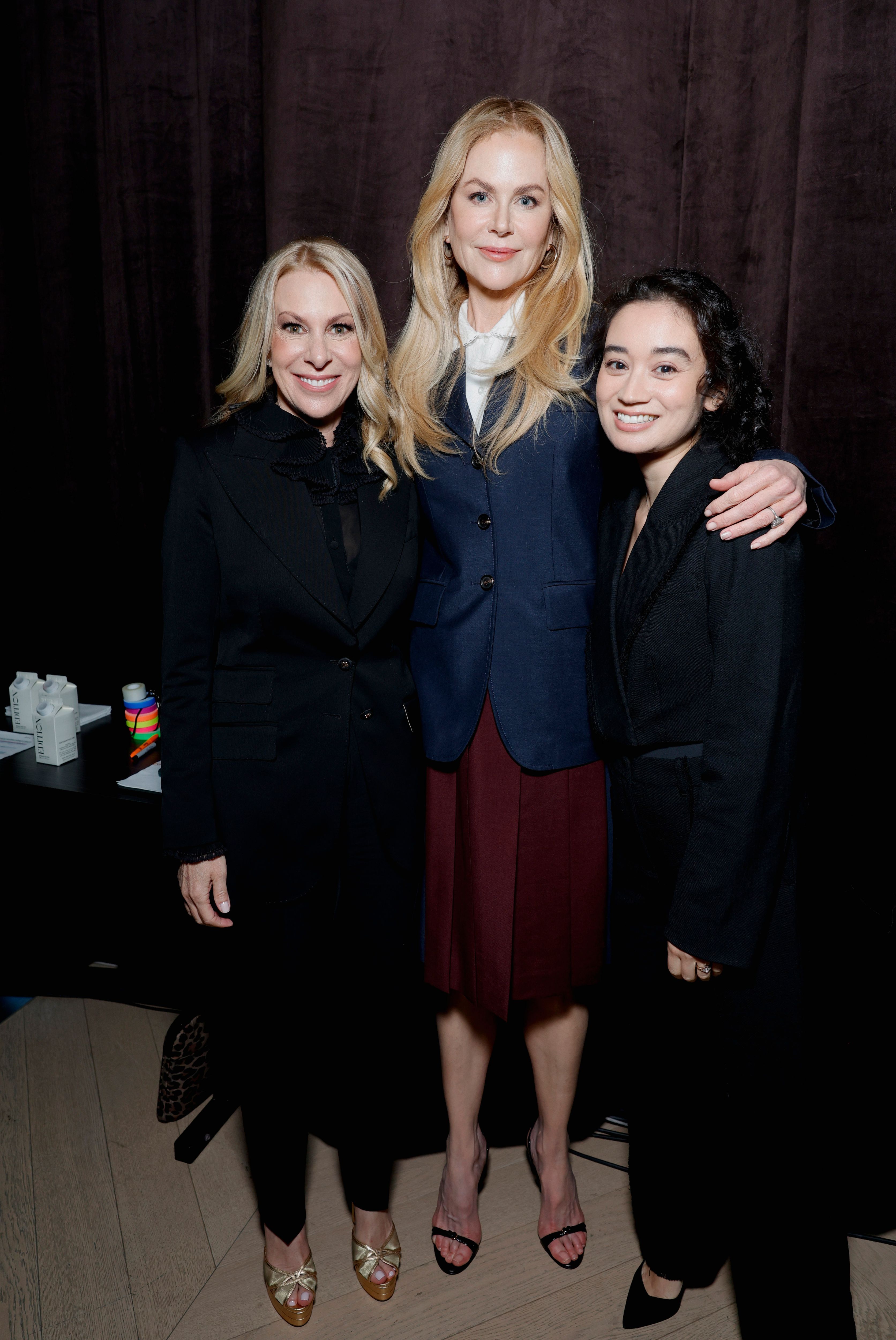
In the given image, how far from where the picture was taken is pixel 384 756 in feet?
4.60

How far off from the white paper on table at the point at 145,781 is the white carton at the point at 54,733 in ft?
0.69

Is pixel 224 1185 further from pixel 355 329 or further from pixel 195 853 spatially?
pixel 355 329

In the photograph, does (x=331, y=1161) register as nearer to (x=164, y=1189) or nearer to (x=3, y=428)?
(x=164, y=1189)

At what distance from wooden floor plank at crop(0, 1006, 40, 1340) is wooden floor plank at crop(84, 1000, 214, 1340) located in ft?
0.50

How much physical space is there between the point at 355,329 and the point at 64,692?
3.92ft

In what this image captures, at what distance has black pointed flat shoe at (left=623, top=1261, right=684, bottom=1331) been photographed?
1524mm

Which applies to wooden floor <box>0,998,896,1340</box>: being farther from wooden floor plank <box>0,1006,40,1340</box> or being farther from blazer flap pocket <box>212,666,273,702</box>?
blazer flap pocket <box>212,666,273,702</box>

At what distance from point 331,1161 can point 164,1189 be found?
32cm

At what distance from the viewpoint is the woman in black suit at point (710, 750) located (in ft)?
3.88

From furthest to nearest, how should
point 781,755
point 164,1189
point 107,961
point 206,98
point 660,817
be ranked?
point 107,961, point 206,98, point 164,1189, point 660,817, point 781,755

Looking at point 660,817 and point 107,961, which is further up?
point 660,817

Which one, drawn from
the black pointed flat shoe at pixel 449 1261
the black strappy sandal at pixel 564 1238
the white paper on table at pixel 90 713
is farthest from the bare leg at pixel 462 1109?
the white paper on table at pixel 90 713

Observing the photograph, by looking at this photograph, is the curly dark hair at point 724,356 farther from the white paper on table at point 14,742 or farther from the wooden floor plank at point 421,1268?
the white paper on table at point 14,742

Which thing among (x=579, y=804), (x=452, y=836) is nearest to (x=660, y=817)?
(x=579, y=804)
